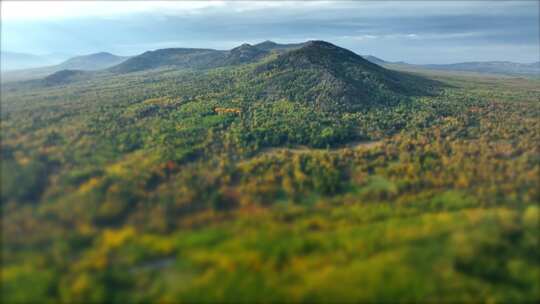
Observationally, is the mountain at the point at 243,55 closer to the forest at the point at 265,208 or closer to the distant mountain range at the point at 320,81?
the distant mountain range at the point at 320,81

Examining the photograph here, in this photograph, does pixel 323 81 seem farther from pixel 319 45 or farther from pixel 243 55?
pixel 243 55

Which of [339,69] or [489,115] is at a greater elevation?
[339,69]

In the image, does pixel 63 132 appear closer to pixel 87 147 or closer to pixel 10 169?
pixel 87 147

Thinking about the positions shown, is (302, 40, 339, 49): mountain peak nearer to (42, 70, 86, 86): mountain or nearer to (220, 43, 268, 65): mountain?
(220, 43, 268, 65): mountain

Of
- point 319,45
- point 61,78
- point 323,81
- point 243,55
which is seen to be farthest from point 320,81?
point 61,78

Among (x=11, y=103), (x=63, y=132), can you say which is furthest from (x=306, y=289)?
(x=11, y=103)

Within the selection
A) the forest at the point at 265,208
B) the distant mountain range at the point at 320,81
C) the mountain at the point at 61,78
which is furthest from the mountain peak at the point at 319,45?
the mountain at the point at 61,78
